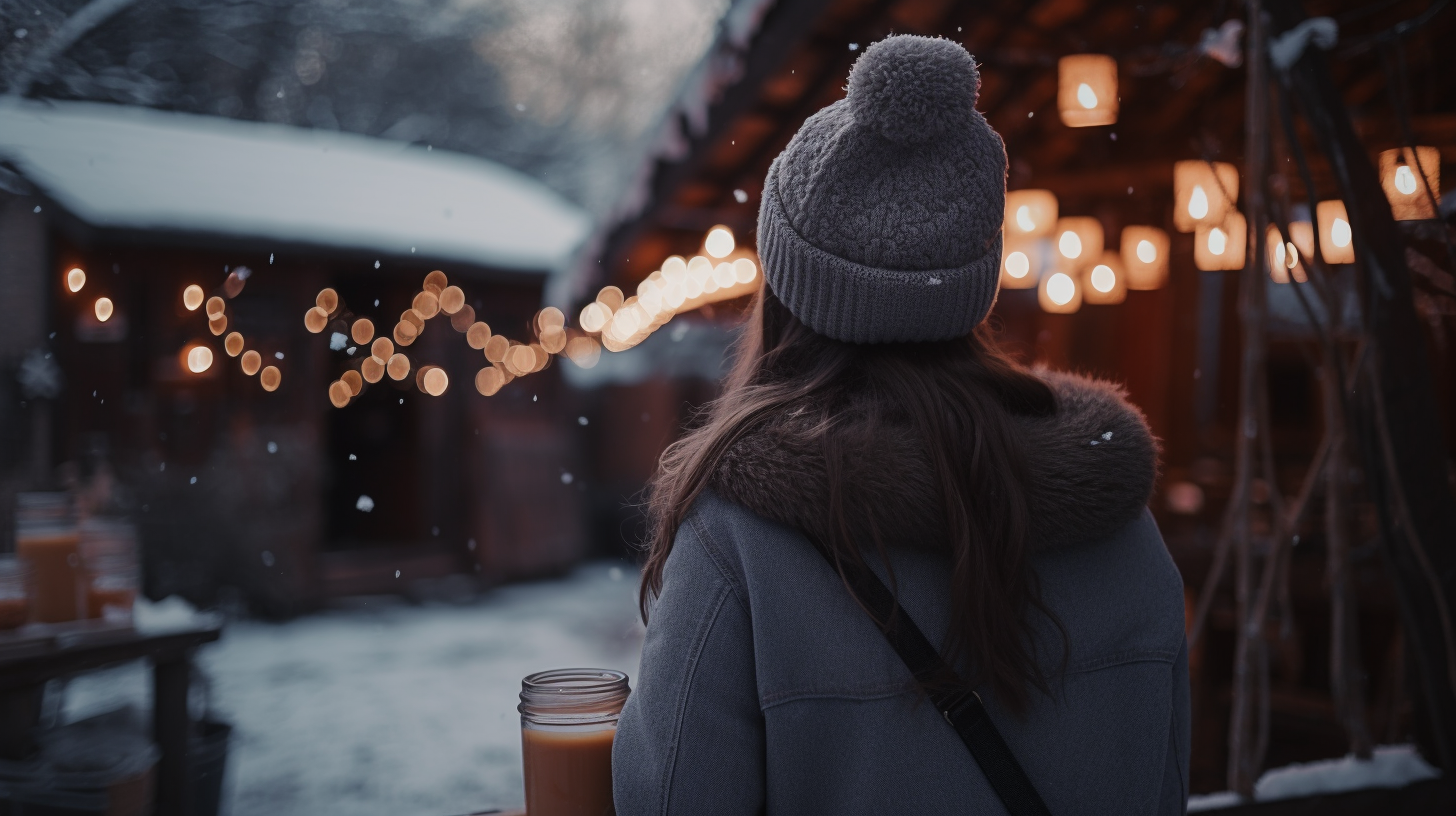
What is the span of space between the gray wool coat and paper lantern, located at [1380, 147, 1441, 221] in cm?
234

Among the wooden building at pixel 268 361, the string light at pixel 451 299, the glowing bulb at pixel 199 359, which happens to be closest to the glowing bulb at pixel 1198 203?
the wooden building at pixel 268 361

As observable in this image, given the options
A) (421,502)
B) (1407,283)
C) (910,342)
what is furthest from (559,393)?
(910,342)

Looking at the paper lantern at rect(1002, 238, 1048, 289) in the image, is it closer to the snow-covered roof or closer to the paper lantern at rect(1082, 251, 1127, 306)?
the paper lantern at rect(1082, 251, 1127, 306)

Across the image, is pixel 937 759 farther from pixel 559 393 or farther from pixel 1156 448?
pixel 559 393

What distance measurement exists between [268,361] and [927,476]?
346 inches

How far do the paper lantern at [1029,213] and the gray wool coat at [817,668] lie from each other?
5.32 m

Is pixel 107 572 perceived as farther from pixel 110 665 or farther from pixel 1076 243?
pixel 1076 243

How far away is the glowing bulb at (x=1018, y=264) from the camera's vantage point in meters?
6.26

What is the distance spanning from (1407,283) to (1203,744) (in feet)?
9.65

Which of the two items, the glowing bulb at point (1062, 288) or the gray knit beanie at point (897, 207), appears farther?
the glowing bulb at point (1062, 288)

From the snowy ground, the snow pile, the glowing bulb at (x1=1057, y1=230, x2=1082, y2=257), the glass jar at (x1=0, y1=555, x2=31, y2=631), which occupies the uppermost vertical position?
the glowing bulb at (x1=1057, y1=230, x2=1082, y2=257)

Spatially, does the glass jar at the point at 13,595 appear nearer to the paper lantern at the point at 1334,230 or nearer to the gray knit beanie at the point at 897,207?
the gray knit beanie at the point at 897,207

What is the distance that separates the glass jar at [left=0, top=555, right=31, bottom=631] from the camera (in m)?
2.63

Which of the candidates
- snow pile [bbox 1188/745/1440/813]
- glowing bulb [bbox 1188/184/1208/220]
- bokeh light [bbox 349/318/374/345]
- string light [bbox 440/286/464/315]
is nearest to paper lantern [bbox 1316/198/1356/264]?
glowing bulb [bbox 1188/184/1208/220]
